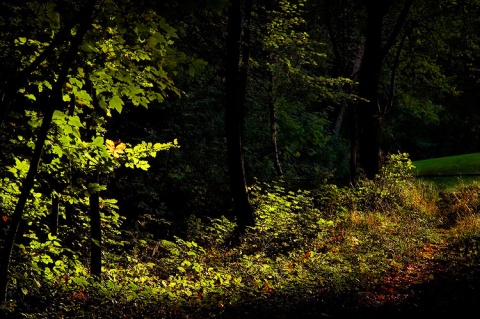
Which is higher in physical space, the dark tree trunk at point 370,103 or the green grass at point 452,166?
the dark tree trunk at point 370,103

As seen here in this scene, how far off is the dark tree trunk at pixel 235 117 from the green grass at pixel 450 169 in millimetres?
7909

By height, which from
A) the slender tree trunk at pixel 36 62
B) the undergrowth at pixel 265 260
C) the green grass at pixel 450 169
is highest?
Answer: the slender tree trunk at pixel 36 62

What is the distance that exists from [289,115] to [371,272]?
1154cm

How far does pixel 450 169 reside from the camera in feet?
58.7

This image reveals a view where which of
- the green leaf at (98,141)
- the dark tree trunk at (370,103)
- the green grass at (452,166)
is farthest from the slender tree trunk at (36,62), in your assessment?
the green grass at (452,166)

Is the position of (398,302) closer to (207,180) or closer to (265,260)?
(265,260)

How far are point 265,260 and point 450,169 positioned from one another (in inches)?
505

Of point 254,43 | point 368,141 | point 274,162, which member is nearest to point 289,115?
point 274,162

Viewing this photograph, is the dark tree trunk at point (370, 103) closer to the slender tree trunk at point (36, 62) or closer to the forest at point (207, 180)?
the forest at point (207, 180)

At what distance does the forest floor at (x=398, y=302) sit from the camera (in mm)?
4999

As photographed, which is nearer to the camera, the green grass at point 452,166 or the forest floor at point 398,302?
the forest floor at point 398,302

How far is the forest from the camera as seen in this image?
4.02 meters

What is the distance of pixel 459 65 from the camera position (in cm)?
1555

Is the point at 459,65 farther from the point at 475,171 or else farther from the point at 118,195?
the point at 118,195
